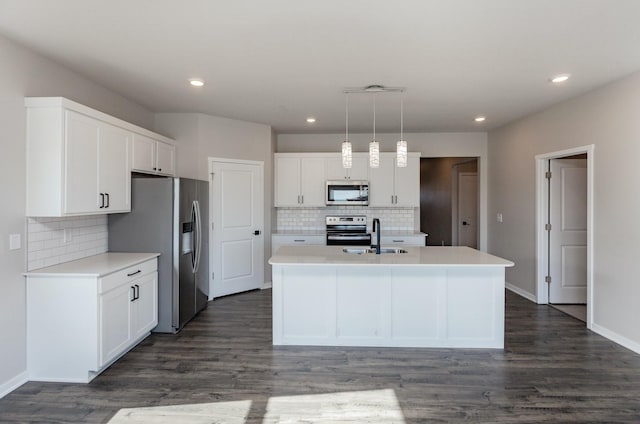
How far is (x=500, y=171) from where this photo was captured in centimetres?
578

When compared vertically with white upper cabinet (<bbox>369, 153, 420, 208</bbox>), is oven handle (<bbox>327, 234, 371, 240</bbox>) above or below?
below

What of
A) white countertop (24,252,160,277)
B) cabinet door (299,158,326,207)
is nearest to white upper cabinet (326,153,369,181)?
cabinet door (299,158,326,207)

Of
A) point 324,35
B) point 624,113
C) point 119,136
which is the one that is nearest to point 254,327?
point 119,136

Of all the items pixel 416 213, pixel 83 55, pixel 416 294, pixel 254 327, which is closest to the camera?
pixel 83 55

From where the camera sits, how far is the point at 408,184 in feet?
19.3

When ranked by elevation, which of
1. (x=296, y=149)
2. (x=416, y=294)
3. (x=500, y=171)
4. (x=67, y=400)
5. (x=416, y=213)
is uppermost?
(x=296, y=149)

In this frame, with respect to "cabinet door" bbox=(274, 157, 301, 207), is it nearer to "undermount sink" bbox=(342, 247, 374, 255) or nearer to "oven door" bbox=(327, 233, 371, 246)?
"oven door" bbox=(327, 233, 371, 246)

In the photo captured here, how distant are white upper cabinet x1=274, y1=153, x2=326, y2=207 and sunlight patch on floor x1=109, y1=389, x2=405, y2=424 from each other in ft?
12.2

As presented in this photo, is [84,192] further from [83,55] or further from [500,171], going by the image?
[500,171]

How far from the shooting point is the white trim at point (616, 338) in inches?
129

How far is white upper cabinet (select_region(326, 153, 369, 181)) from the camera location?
232 inches

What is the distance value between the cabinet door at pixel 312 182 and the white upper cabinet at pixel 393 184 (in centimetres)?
81

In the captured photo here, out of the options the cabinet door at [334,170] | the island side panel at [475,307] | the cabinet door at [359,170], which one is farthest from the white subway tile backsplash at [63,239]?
the cabinet door at [359,170]

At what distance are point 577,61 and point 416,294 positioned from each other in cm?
245
